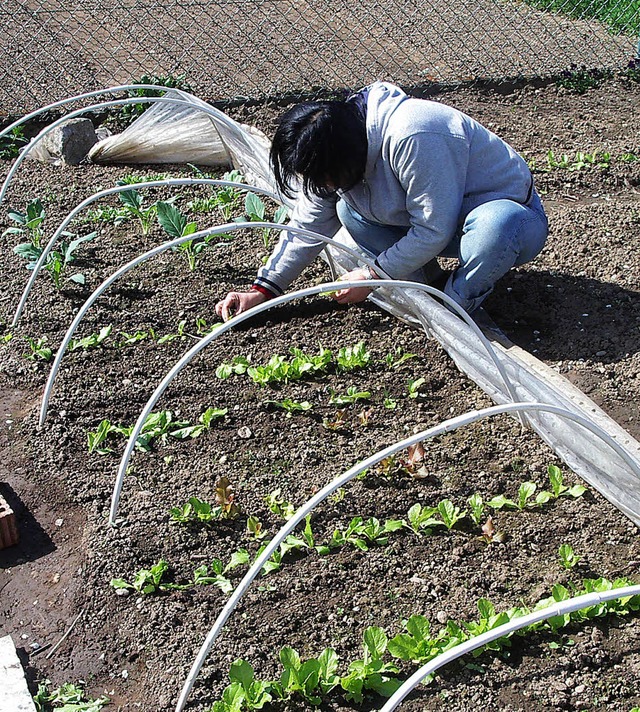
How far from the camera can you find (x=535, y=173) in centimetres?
466

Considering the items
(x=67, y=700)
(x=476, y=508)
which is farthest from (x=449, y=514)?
(x=67, y=700)

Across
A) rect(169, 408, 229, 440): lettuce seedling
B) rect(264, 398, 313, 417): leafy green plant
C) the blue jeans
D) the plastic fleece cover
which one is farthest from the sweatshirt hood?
rect(169, 408, 229, 440): lettuce seedling

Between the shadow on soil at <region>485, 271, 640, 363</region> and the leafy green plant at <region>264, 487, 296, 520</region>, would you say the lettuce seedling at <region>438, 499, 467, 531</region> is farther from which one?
the shadow on soil at <region>485, 271, 640, 363</region>

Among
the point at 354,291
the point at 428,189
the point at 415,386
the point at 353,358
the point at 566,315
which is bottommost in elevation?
the point at 566,315

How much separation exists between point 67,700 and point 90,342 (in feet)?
5.21

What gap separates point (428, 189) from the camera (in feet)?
9.68

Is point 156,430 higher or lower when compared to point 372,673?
higher

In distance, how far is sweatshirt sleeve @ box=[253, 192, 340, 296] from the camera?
3242 millimetres

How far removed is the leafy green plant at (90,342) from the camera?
341cm

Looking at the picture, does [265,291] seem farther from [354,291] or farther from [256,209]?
[256,209]

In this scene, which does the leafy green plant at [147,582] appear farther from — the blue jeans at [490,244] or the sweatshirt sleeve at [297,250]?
the blue jeans at [490,244]

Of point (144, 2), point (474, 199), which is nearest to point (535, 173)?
point (474, 199)

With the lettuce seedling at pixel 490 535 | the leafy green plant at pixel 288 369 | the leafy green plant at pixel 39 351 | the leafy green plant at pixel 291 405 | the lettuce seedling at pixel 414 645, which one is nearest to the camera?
the lettuce seedling at pixel 414 645

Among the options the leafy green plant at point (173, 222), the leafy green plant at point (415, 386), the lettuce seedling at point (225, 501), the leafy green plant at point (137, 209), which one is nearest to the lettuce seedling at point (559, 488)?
the leafy green plant at point (415, 386)
